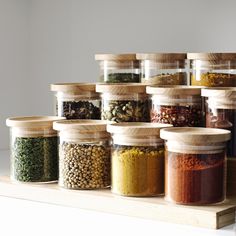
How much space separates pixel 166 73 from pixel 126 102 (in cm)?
15

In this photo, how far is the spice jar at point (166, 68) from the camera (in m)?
1.72

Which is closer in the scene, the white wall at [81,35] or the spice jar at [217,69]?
the spice jar at [217,69]

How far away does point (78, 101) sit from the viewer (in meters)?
1.73

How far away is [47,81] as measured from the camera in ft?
8.10

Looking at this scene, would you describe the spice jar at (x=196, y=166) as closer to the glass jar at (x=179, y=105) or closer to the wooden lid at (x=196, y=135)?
the wooden lid at (x=196, y=135)

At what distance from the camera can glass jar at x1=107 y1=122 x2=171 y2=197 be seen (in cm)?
147

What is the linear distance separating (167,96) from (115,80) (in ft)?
0.87

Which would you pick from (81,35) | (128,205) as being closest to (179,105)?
(128,205)

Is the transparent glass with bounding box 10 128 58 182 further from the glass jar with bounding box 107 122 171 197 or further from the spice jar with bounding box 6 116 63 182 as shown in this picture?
the glass jar with bounding box 107 122 171 197

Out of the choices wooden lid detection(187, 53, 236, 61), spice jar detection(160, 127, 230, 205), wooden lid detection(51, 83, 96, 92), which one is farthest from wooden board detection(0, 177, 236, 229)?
wooden lid detection(187, 53, 236, 61)

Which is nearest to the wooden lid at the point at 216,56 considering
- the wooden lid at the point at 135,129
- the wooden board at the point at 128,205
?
the wooden lid at the point at 135,129

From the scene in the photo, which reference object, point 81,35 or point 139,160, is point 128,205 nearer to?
point 139,160

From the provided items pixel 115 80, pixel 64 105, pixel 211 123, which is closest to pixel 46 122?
pixel 64 105

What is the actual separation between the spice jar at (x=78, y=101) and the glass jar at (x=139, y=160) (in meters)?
0.23
